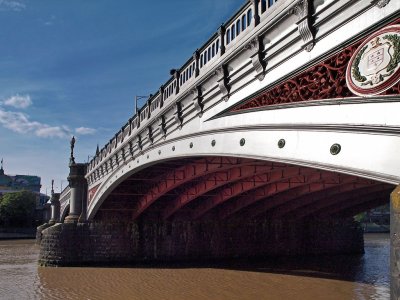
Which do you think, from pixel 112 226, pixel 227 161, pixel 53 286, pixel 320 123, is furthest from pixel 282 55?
pixel 112 226

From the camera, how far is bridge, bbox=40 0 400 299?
6555mm

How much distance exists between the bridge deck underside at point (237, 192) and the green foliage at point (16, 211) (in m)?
47.3

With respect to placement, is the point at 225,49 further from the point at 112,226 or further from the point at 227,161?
the point at 112,226

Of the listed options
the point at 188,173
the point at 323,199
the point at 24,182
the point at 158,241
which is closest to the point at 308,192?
the point at 323,199

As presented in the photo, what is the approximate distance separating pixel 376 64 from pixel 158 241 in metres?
22.4

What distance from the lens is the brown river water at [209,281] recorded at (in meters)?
17.6

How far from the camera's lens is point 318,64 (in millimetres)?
A: 7703

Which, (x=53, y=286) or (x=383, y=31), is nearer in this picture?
→ (x=383, y=31)

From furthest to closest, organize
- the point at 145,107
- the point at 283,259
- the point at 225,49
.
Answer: the point at 283,259 < the point at 145,107 < the point at 225,49

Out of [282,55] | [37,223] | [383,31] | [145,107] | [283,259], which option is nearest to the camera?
[383,31]

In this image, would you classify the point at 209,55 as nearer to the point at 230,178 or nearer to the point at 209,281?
the point at 230,178

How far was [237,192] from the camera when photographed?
20.6 metres

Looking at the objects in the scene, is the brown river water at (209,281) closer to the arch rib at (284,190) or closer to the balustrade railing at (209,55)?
the arch rib at (284,190)

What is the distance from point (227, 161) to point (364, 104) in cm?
982
